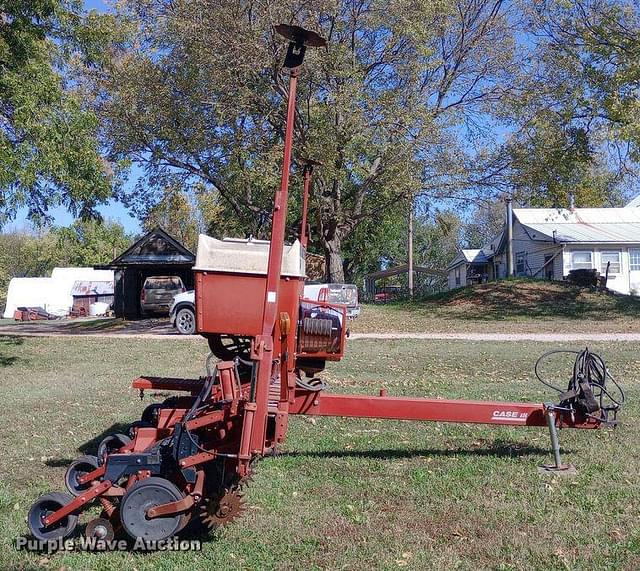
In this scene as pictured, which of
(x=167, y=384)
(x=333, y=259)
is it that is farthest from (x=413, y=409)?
(x=333, y=259)

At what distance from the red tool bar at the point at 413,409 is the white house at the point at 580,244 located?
95.4 ft

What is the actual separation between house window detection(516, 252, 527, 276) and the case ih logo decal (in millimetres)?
36710

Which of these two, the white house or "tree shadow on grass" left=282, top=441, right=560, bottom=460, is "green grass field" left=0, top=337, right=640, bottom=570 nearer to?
"tree shadow on grass" left=282, top=441, right=560, bottom=460

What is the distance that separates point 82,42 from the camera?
51.9 feet

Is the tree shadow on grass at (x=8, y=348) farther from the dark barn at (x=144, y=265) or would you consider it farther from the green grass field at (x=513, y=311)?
the green grass field at (x=513, y=311)

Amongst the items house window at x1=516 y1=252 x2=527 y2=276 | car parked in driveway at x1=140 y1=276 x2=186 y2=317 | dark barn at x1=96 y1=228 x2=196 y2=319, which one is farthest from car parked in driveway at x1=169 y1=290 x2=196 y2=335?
house window at x1=516 y1=252 x2=527 y2=276

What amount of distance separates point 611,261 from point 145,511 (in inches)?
1400

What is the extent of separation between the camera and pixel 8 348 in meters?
18.5

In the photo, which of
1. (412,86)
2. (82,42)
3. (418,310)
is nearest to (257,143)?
(412,86)

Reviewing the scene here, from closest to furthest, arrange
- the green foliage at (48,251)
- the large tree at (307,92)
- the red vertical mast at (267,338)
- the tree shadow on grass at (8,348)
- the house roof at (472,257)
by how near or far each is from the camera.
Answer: the red vertical mast at (267,338), the tree shadow on grass at (8,348), the large tree at (307,92), the house roof at (472,257), the green foliage at (48,251)

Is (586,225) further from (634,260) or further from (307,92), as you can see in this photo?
(307,92)

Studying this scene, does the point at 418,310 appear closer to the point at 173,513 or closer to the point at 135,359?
the point at 135,359

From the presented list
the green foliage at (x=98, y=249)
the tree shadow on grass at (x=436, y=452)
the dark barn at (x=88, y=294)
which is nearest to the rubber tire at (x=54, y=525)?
the tree shadow on grass at (x=436, y=452)

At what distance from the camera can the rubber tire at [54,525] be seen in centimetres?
486
